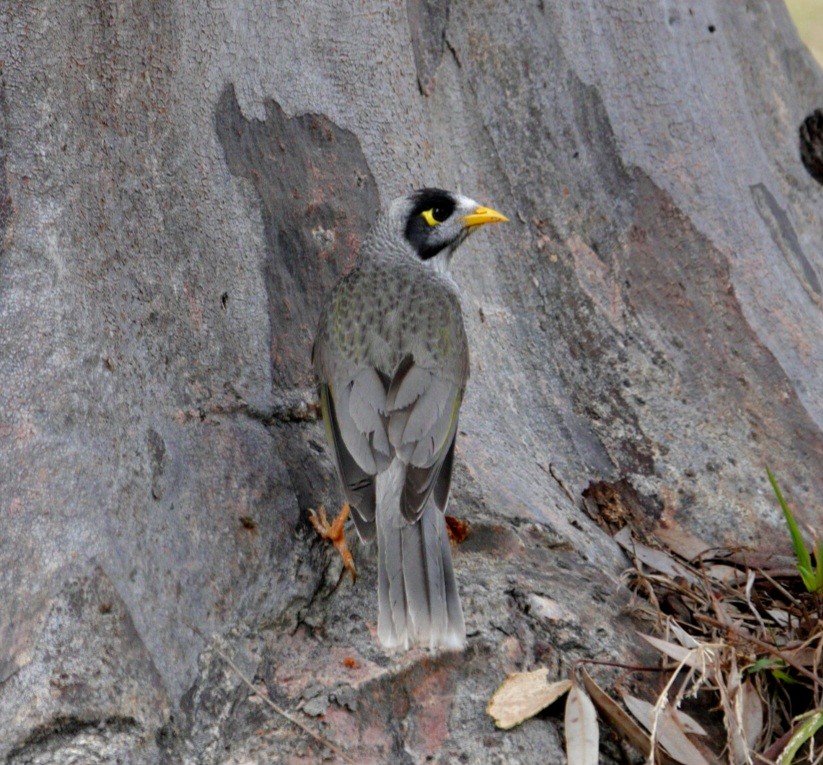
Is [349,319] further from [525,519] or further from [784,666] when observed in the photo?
[784,666]

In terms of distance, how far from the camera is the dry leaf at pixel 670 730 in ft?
10.5

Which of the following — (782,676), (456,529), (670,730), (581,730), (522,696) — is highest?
(456,529)

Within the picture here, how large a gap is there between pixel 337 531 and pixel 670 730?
1.21 metres

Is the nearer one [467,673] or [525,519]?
[467,673]

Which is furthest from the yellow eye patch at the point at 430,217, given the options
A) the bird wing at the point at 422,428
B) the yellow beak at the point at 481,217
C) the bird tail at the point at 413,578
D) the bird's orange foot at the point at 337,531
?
the bird's orange foot at the point at 337,531

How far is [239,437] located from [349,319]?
82 cm

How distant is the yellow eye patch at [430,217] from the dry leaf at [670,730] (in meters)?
2.39

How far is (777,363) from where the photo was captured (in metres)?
5.16

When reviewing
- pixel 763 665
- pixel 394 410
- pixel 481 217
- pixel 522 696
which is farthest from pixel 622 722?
pixel 481 217

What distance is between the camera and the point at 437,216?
4.90 m

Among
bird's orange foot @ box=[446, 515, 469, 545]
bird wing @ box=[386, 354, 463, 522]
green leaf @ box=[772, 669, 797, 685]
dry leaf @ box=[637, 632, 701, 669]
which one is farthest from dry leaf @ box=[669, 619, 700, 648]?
bird wing @ box=[386, 354, 463, 522]

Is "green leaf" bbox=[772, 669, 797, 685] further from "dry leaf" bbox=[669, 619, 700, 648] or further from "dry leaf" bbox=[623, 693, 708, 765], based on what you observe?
"dry leaf" bbox=[623, 693, 708, 765]

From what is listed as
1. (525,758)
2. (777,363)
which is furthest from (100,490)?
(777,363)

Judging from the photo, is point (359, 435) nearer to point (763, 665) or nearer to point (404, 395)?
point (404, 395)
